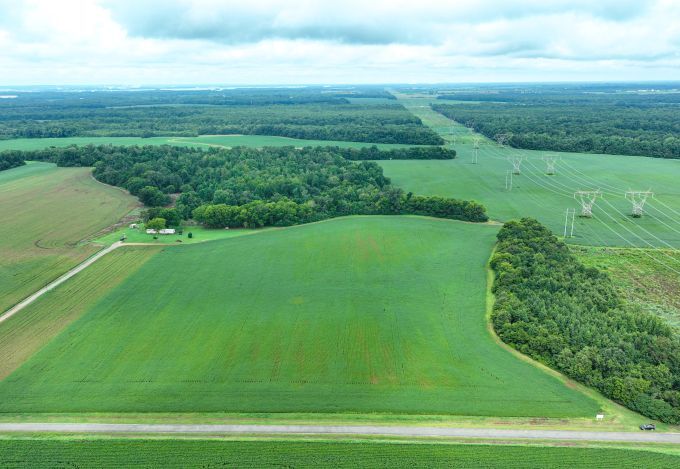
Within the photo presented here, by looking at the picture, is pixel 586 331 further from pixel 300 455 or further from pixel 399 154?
pixel 399 154

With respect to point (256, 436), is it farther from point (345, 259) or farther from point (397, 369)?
point (345, 259)

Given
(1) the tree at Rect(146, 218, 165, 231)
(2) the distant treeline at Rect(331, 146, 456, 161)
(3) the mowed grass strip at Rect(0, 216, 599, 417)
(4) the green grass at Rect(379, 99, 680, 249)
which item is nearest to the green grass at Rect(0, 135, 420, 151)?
(2) the distant treeline at Rect(331, 146, 456, 161)

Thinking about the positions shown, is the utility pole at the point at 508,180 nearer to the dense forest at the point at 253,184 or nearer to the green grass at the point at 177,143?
the dense forest at the point at 253,184

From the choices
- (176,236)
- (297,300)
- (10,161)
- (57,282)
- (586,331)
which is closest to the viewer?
(586,331)

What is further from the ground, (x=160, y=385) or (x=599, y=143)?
(x=599, y=143)

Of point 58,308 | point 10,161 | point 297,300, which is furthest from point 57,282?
point 10,161

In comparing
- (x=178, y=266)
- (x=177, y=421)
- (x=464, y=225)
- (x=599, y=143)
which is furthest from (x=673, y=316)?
(x=599, y=143)
